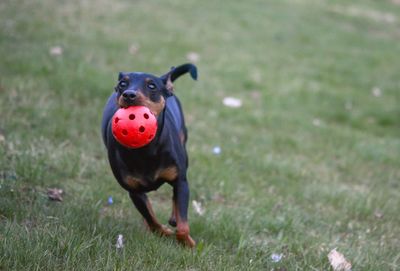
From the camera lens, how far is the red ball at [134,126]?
2.80m

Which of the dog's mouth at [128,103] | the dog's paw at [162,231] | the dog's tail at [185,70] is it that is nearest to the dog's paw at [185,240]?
the dog's paw at [162,231]

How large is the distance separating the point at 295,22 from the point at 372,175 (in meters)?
6.88

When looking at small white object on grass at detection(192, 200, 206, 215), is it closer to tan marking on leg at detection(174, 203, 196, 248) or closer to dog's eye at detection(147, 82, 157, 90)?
tan marking on leg at detection(174, 203, 196, 248)

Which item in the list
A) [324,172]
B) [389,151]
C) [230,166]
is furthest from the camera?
[389,151]

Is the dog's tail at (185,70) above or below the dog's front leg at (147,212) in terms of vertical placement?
above

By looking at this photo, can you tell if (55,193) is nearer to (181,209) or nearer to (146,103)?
(181,209)

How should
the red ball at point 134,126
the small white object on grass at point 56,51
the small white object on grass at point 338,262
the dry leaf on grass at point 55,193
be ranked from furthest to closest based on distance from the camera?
the small white object on grass at point 56,51 < the dry leaf on grass at point 55,193 < the small white object on grass at point 338,262 < the red ball at point 134,126

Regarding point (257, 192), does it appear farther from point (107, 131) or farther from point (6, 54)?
point (6, 54)

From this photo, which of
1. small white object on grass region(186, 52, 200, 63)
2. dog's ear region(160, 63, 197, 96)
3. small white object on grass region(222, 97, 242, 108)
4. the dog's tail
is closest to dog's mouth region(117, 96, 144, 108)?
dog's ear region(160, 63, 197, 96)

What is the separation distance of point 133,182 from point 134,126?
1.73 ft

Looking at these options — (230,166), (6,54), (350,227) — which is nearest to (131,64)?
(6,54)

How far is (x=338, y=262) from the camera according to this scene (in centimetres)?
341

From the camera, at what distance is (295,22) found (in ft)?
39.2

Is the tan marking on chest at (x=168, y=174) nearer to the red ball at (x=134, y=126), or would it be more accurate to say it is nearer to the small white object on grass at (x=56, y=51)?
the red ball at (x=134, y=126)
